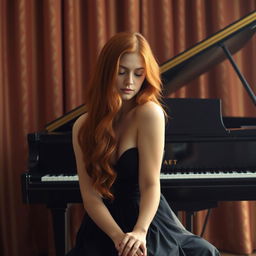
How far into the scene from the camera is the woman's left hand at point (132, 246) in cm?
142

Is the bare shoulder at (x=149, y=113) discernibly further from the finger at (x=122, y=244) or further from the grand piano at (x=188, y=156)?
the grand piano at (x=188, y=156)

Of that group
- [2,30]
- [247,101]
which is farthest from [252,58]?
[2,30]

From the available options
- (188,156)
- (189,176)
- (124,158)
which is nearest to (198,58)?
(188,156)

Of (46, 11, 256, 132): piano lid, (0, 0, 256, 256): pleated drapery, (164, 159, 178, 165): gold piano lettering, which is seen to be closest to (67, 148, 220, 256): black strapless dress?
(164, 159, 178, 165): gold piano lettering

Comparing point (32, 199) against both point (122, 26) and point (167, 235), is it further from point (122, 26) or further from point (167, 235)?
point (122, 26)

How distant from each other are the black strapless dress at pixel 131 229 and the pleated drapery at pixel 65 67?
179 cm

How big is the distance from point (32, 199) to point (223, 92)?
187 centimetres

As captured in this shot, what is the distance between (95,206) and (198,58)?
118cm

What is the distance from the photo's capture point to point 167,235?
158 cm

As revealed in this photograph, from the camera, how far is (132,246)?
142 centimetres

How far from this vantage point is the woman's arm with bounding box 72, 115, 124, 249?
1510 millimetres

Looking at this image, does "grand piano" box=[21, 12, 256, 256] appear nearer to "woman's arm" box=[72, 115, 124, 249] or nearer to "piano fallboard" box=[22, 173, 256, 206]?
"piano fallboard" box=[22, 173, 256, 206]

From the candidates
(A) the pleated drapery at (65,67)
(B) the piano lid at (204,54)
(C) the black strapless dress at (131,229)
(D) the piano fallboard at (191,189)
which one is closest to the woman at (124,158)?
(C) the black strapless dress at (131,229)

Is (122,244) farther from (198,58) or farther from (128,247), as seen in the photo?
(198,58)
